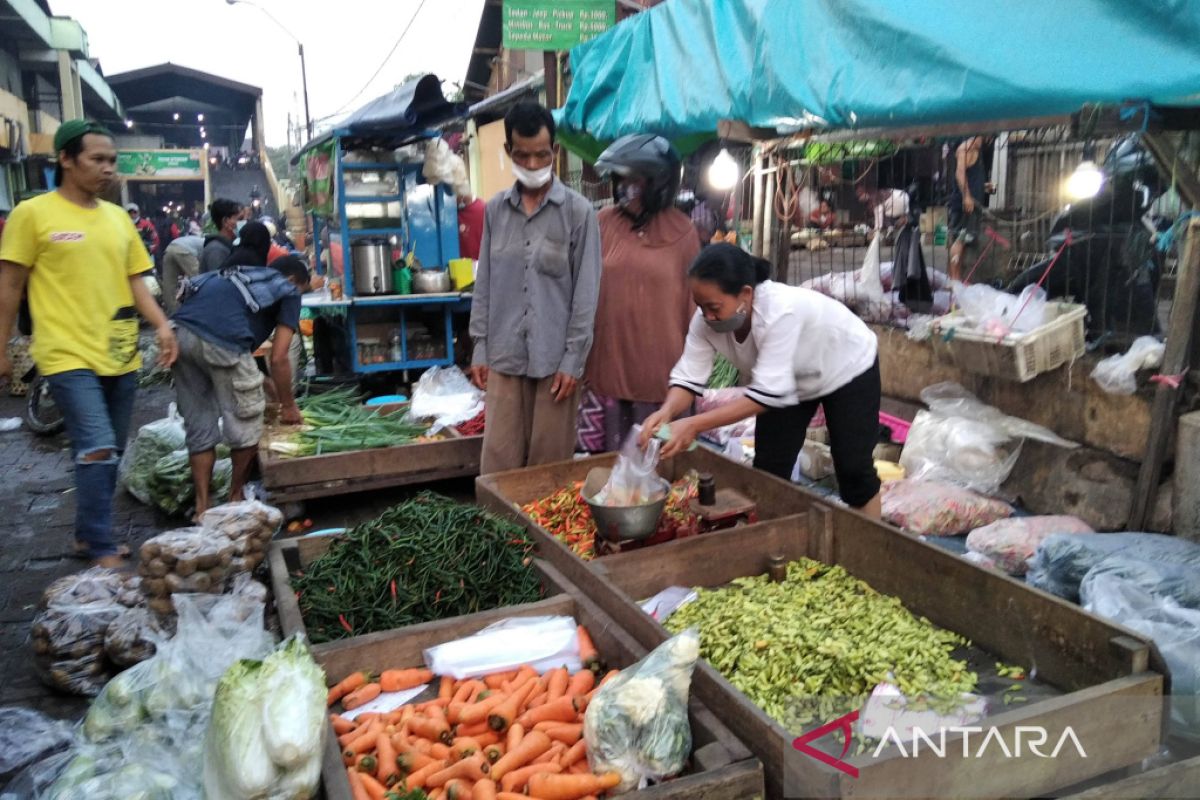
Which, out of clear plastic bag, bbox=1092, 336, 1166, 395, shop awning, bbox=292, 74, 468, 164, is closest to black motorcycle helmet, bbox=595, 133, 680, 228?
clear plastic bag, bbox=1092, 336, 1166, 395

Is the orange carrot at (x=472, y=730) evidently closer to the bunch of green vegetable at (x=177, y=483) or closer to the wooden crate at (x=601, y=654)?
the wooden crate at (x=601, y=654)

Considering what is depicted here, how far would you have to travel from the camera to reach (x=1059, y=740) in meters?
2.24

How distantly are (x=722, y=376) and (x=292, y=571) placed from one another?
4.03 m

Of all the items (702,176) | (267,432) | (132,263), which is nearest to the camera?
(132,263)

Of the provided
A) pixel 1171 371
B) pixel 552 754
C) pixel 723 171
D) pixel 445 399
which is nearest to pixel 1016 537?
pixel 1171 371

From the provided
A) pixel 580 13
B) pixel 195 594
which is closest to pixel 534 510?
pixel 195 594

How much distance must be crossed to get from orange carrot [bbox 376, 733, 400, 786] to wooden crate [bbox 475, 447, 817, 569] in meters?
1.20

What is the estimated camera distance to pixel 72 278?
4.19 m

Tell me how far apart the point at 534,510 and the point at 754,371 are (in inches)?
52.9

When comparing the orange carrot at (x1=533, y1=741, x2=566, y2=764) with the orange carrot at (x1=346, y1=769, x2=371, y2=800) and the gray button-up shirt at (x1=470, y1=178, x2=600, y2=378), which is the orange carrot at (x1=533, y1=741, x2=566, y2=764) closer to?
the orange carrot at (x1=346, y1=769, x2=371, y2=800)

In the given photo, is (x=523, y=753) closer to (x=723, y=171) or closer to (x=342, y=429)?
(x=342, y=429)

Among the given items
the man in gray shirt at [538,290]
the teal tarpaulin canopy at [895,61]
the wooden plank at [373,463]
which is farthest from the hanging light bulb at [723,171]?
the wooden plank at [373,463]

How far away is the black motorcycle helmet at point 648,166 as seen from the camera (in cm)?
443

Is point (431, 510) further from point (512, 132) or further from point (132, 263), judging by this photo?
point (132, 263)
